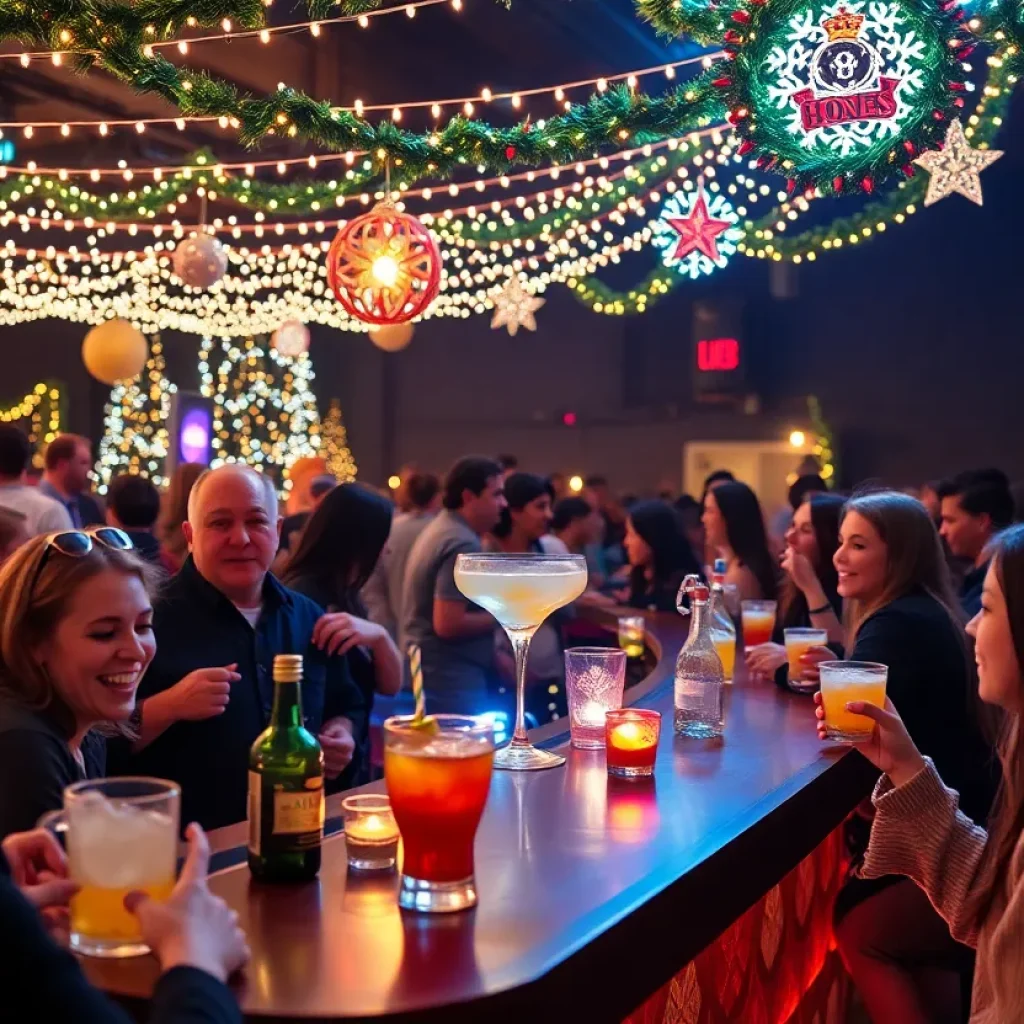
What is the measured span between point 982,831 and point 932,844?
101mm

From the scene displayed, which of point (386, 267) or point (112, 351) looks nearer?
point (386, 267)

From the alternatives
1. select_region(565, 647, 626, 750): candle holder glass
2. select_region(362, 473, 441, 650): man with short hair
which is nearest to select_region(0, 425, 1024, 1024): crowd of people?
select_region(565, 647, 626, 750): candle holder glass

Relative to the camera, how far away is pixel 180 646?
2.57 meters

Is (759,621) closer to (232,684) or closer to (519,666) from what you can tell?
(519,666)

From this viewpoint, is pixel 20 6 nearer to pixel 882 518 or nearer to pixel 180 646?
pixel 180 646

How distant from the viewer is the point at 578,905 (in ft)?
4.67

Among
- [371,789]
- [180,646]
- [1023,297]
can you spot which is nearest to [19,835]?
[371,789]

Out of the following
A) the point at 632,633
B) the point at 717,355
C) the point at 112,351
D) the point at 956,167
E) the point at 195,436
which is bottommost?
the point at 632,633

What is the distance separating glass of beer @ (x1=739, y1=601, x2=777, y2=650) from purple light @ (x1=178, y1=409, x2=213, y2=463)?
27.5 feet

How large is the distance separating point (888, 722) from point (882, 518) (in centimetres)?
101

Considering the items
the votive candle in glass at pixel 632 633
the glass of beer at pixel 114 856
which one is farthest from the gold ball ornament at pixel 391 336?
the glass of beer at pixel 114 856

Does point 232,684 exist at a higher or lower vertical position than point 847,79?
lower

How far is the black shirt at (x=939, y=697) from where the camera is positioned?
9.09 feet

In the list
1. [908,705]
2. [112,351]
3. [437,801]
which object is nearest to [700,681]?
[908,705]
